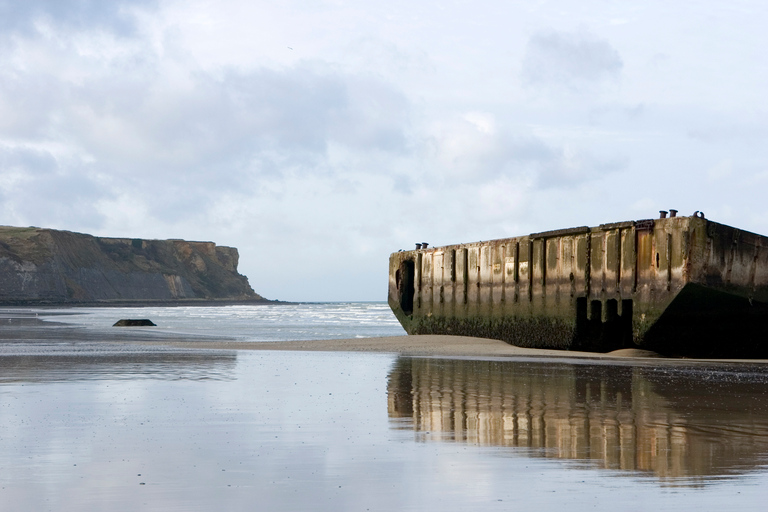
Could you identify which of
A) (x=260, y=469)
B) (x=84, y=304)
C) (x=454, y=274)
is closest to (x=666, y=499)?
(x=260, y=469)

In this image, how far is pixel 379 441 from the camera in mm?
7266

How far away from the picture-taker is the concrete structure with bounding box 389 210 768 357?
57.9ft

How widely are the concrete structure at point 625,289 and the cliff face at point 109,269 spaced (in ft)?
341

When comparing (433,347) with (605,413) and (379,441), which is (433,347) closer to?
(605,413)

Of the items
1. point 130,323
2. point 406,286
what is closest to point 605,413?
point 406,286

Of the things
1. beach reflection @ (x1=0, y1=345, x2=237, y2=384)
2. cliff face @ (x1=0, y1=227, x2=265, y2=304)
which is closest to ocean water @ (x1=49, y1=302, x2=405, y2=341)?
beach reflection @ (x1=0, y1=345, x2=237, y2=384)

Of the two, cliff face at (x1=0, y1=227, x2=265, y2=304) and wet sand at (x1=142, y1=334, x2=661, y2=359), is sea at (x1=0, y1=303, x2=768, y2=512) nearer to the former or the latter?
wet sand at (x1=142, y1=334, x2=661, y2=359)

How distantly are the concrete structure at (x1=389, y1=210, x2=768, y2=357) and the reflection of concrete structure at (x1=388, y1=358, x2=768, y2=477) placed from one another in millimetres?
3531

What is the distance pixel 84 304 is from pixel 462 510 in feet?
412

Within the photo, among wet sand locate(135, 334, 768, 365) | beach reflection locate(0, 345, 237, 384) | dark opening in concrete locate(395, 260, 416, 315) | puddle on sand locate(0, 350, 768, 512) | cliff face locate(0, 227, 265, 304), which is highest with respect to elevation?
cliff face locate(0, 227, 265, 304)

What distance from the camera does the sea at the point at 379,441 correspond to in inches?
206

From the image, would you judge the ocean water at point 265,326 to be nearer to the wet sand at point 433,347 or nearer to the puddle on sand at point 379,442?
the wet sand at point 433,347

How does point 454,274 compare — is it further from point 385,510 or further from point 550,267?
point 385,510

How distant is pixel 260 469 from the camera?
6.05 metres
